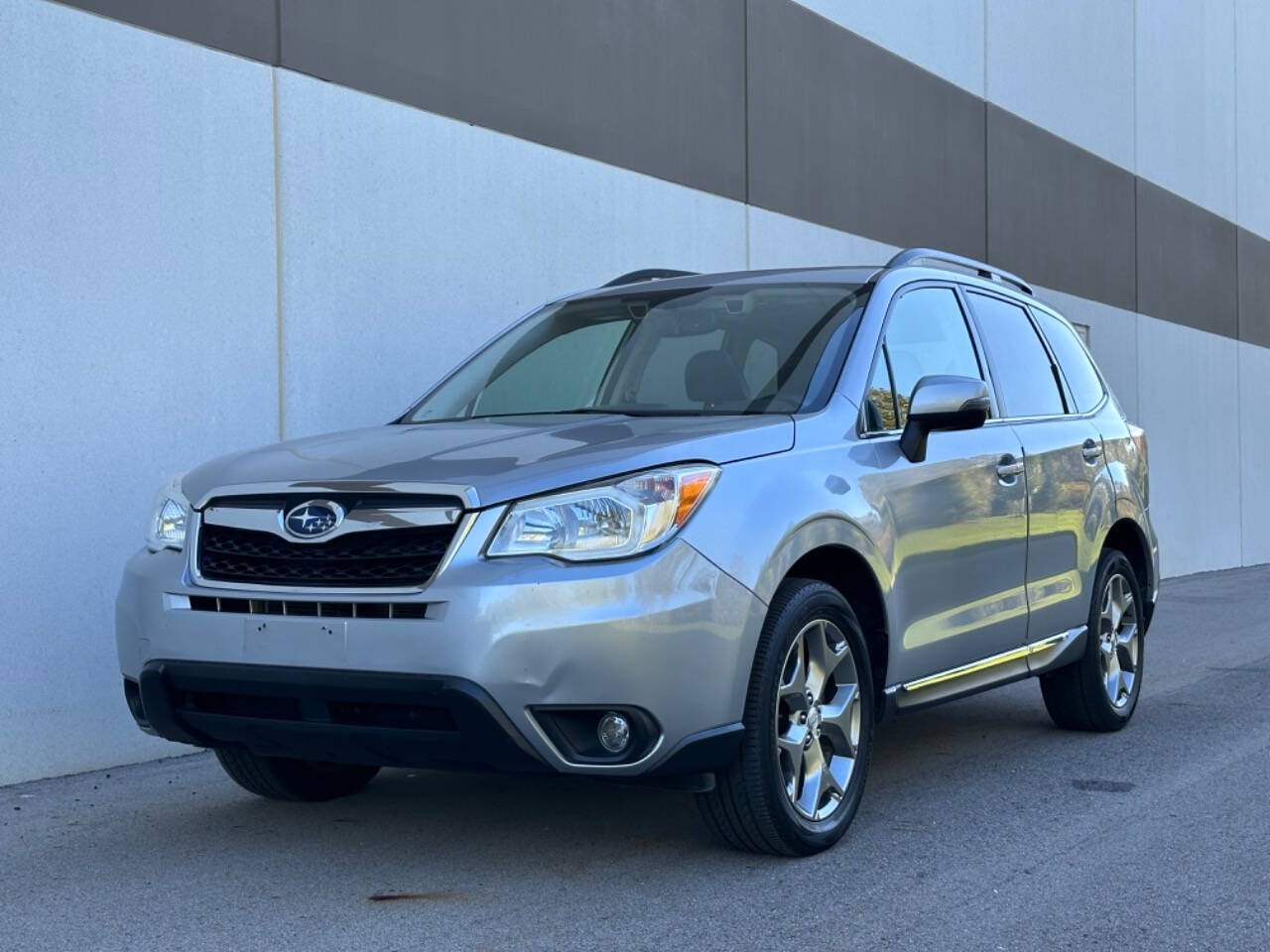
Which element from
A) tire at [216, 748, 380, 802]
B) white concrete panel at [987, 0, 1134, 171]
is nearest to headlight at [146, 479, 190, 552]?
tire at [216, 748, 380, 802]

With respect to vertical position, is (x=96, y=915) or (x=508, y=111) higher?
(x=508, y=111)

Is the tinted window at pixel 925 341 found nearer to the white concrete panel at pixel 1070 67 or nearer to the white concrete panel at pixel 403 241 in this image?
the white concrete panel at pixel 403 241

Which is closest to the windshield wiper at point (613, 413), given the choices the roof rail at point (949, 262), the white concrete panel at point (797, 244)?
the roof rail at point (949, 262)

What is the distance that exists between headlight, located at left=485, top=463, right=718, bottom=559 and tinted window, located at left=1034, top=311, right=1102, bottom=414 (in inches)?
133

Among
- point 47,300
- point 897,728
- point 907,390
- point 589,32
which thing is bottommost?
point 897,728

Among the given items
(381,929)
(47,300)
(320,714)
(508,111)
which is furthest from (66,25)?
(381,929)

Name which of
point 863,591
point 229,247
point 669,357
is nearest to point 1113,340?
point 229,247

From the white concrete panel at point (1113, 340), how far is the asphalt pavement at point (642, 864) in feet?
36.7

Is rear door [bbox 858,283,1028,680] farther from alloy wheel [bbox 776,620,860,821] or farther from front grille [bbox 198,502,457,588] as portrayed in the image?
front grille [bbox 198,502,457,588]

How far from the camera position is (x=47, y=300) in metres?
6.52

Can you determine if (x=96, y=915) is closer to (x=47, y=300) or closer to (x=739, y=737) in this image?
(x=739, y=737)

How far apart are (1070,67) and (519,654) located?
591 inches

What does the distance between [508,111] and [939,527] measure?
4768 mm

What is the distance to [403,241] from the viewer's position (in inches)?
331
